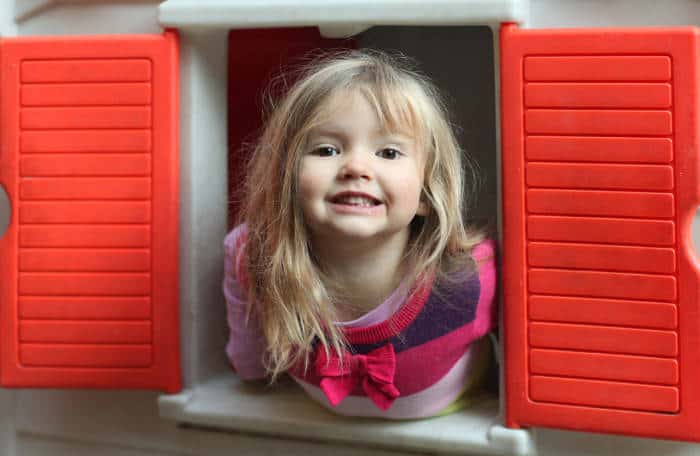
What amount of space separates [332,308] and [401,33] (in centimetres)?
52

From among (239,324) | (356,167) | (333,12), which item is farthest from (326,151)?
(239,324)

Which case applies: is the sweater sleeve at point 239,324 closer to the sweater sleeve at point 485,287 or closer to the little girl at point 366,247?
the little girl at point 366,247

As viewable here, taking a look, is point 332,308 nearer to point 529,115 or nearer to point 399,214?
point 399,214

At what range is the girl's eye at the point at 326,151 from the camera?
0.86m

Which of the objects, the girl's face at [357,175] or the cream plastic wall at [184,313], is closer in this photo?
the girl's face at [357,175]

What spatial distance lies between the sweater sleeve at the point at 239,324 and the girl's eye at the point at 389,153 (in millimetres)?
220

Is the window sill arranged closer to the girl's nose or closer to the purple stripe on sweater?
the purple stripe on sweater

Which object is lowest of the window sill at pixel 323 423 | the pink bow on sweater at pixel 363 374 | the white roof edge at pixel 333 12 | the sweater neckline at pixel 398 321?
the window sill at pixel 323 423

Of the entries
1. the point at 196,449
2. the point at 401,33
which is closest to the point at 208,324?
the point at 196,449

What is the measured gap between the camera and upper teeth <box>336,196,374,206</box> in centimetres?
83

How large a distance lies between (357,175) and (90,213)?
0.38 meters

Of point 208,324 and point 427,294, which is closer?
point 427,294

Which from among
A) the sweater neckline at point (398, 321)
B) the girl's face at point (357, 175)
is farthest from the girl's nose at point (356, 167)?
the sweater neckline at point (398, 321)

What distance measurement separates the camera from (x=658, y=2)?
2.81ft
